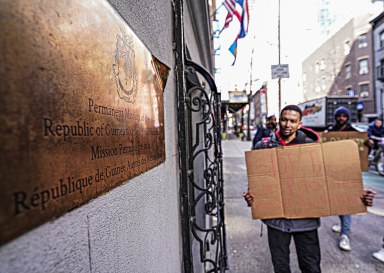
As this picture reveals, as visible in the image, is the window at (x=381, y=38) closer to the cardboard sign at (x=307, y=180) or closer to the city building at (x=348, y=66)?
the city building at (x=348, y=66)

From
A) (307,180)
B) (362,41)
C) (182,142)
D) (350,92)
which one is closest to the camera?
(182,142)

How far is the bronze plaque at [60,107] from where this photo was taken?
399mm

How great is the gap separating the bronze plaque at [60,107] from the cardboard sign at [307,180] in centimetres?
146

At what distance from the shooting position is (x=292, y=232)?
86.9 inches

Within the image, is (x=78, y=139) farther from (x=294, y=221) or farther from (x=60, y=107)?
(x=294, y=221)

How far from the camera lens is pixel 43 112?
0.47 meters

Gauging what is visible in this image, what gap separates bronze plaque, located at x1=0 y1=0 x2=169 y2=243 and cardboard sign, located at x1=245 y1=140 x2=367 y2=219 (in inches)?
57.3

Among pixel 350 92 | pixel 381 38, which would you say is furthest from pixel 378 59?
pixel 350 92

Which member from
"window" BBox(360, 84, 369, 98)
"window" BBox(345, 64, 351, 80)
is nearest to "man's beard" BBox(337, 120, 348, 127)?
"window" BBox(360, 84, 369, 98)

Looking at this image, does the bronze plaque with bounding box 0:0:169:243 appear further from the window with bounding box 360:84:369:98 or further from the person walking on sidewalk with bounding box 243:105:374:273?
the window with bounding box 360:84:369:98

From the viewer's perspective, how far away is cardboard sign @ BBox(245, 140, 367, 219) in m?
1.98

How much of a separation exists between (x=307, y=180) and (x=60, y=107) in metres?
1.97

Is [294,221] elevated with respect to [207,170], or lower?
lower

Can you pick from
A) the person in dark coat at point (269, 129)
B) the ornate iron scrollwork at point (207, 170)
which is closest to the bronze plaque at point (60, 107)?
the ornate iron scrollwork at point (207, 170)
